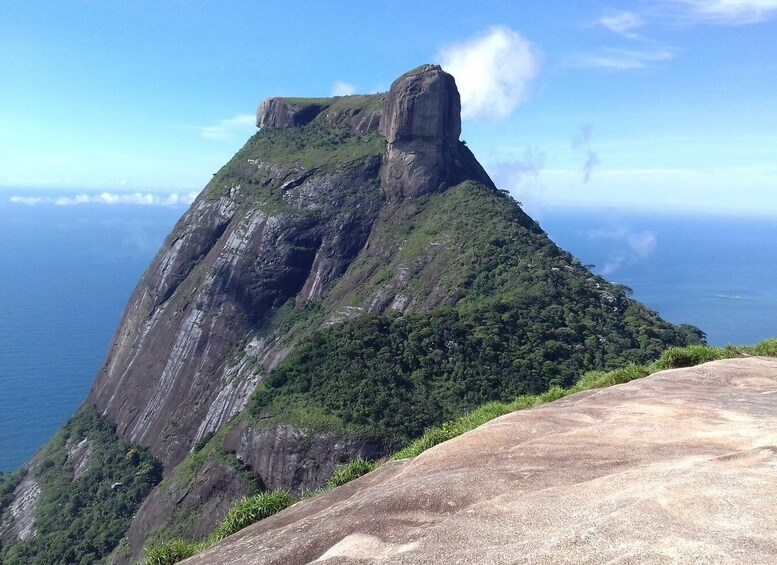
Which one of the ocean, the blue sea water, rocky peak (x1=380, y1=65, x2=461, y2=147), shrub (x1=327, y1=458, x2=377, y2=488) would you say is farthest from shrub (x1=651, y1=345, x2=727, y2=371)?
the blue sea water

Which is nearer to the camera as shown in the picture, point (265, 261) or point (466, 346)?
point (466, 346)

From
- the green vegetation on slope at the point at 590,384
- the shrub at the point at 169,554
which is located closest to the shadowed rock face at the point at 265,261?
the green vegetation on slope at the point at 590,384

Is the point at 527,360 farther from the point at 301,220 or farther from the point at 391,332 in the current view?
the point at 301,220

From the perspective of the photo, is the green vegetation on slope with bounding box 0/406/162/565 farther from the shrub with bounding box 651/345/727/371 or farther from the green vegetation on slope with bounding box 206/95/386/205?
the shrub with bounding box 651/345/727/371

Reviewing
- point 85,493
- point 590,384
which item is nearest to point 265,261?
point 85,493

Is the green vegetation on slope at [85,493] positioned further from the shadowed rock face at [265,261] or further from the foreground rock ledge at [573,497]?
the foreground rock ledge at [573,497]

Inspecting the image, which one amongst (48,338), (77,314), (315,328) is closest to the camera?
(315,328)

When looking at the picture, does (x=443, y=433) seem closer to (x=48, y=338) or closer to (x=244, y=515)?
(x=244, y=515)
